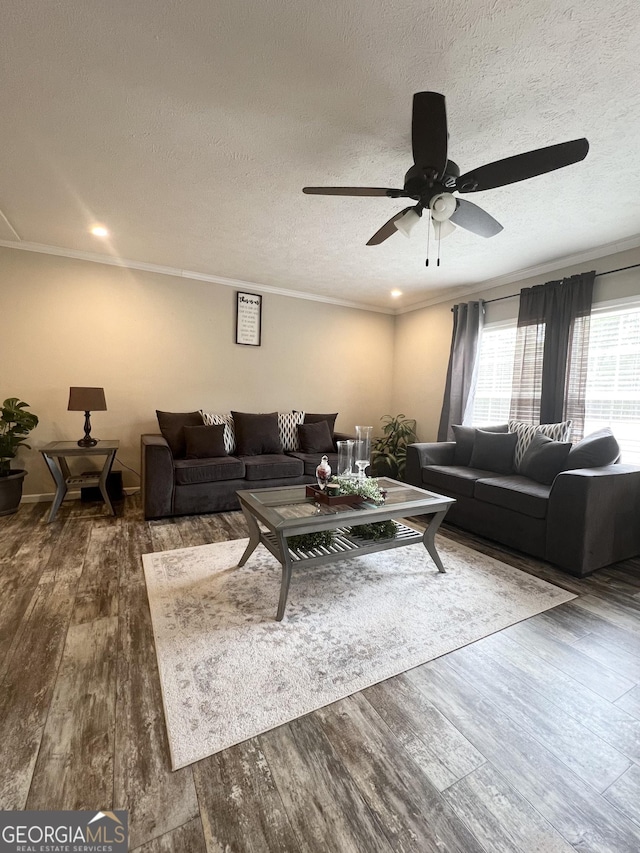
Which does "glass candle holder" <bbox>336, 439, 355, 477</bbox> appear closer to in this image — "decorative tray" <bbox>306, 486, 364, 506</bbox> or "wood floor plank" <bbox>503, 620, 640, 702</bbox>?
"decorative tray" <bbox>306, 486, 364, 506</bbox>

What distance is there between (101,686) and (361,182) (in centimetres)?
301

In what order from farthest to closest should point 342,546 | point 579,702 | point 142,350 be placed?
1. point 142,350
2. point 342,546
3. point 579,702

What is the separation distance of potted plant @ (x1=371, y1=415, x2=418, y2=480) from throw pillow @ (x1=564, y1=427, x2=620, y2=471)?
2.35 meters

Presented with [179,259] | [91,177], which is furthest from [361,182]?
[179,259]

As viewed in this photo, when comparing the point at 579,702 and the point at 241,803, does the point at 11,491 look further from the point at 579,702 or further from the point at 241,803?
the point at 579,702

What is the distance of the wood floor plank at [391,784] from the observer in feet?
3.17

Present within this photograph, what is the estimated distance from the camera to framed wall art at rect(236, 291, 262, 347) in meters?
4.65

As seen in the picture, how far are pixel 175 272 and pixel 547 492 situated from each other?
4347 millimetres

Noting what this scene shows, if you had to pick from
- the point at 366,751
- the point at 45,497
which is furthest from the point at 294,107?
the point at 45,497

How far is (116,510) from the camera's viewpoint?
3641mm

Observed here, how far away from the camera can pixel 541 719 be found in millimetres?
1358

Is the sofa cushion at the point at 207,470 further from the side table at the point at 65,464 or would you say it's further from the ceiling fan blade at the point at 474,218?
the ceiling fan blade at the point at 474,218

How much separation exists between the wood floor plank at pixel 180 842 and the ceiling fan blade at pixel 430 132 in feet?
8.06

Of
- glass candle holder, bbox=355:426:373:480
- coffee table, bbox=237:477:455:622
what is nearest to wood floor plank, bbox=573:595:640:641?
coffee table, bbox=237:477:455:622
